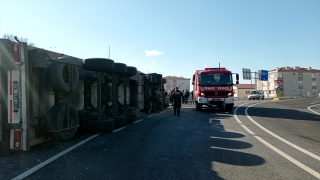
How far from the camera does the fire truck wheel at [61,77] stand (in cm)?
664

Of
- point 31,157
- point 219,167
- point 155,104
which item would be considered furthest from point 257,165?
point 155,104

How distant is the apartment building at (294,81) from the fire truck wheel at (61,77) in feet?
307

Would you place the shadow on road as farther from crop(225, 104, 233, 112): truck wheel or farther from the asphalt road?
the asphalt road

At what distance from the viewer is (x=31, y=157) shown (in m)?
5.29

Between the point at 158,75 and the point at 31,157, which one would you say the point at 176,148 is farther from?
the point at 158,75

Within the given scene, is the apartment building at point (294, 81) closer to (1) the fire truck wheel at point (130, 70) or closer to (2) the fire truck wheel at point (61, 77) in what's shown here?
(1) the fire truck wheel at point (130, 70)

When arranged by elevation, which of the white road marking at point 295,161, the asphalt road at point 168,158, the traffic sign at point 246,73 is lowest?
the white road marking at point 295,161

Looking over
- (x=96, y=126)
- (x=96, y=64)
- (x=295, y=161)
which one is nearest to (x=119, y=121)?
(x=96, y=126)

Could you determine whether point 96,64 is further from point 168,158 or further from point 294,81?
point 294,81

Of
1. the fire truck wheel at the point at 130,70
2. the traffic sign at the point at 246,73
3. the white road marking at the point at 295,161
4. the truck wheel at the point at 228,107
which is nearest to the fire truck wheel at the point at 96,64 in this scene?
the fire truck wheel at the point at 130,70

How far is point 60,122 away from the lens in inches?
255

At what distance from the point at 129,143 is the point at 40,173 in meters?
2.70

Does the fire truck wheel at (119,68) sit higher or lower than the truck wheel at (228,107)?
higher

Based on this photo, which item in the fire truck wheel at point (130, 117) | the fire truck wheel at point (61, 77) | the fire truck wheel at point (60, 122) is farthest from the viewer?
the fire truck wheel at point (130, 117)
